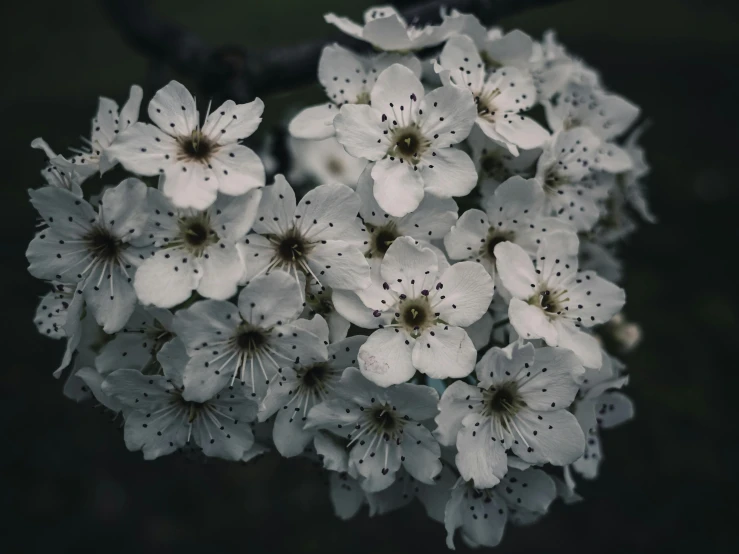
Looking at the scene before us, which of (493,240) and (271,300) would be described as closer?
(271,300)

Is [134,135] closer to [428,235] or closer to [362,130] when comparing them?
[362,130]

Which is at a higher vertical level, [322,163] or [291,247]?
[291,247]

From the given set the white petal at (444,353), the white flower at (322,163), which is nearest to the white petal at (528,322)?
the white petal at (444,353)

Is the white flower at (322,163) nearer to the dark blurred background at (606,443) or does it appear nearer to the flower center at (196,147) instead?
the dark blurred background at (606,443)

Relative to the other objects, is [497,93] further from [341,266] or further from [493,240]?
[341,266]

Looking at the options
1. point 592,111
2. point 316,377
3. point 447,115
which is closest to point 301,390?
point 316,377

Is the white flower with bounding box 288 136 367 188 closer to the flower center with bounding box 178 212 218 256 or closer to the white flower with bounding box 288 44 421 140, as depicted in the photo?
the white flower with bounding box 288 44 421 140
